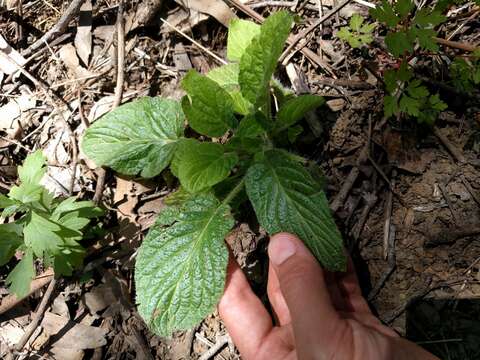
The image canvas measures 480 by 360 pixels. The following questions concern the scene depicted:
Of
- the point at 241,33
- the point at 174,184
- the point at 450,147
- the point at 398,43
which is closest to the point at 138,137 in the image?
the point at 174,184

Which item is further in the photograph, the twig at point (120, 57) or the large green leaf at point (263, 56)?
the twig at point (120, 57)

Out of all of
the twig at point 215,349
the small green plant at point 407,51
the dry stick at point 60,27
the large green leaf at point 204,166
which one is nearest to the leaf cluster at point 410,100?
the small green plant at point 407,51

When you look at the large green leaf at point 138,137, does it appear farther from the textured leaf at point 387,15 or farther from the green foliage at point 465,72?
the green foliage at point 465,72

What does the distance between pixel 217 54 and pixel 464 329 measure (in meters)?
1.93

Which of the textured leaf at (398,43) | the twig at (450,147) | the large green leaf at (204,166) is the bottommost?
the twig at (450,147)

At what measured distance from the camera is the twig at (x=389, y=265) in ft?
7.52

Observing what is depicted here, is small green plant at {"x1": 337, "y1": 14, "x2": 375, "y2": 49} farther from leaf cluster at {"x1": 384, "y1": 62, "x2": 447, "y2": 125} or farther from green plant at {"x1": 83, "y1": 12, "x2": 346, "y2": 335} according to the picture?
green plant at {"x1": 83, "y1": 12, "x2": 346, "y2": 335}

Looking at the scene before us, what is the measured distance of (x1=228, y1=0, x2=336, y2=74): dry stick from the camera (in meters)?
2.57

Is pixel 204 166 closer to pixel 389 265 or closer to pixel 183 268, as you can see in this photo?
pixel 183 268

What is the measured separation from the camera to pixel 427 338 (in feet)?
7.27

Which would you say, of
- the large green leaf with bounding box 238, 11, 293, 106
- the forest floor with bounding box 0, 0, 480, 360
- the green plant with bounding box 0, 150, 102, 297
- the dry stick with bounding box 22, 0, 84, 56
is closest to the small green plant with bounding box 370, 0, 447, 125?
the forest floor with bounding box 0, 0, 480, 360

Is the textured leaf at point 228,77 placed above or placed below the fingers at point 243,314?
above

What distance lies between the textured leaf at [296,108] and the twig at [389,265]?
743 millimetres

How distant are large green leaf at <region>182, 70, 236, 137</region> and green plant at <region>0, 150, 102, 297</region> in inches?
28.7
